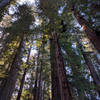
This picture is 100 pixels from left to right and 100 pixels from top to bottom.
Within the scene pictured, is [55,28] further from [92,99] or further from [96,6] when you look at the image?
[92,99]

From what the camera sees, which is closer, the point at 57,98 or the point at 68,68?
the point at 57,98

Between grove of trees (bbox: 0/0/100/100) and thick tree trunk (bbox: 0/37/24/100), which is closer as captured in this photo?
grove of trees (bbox: 0/0/100/100)

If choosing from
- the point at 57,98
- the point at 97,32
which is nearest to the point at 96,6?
the point at 97,32

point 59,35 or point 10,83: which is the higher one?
point 59,35

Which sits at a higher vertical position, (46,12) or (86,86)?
(46,12)

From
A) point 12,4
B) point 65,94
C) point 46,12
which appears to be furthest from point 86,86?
point 12,4

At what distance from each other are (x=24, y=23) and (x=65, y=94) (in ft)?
25.5

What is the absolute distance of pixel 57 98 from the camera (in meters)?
5.30

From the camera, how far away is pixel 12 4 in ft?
30.8

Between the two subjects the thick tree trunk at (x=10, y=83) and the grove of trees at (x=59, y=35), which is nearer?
the grove of trees at (x=59, y=35)

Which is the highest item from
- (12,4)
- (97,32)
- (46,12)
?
(12,4)

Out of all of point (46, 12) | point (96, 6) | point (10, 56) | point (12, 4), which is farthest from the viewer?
point (12, 4)

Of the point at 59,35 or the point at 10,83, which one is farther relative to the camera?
the point at 59,35

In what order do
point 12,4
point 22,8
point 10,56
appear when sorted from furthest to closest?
point 12,4, point 22,8, point 10,56
